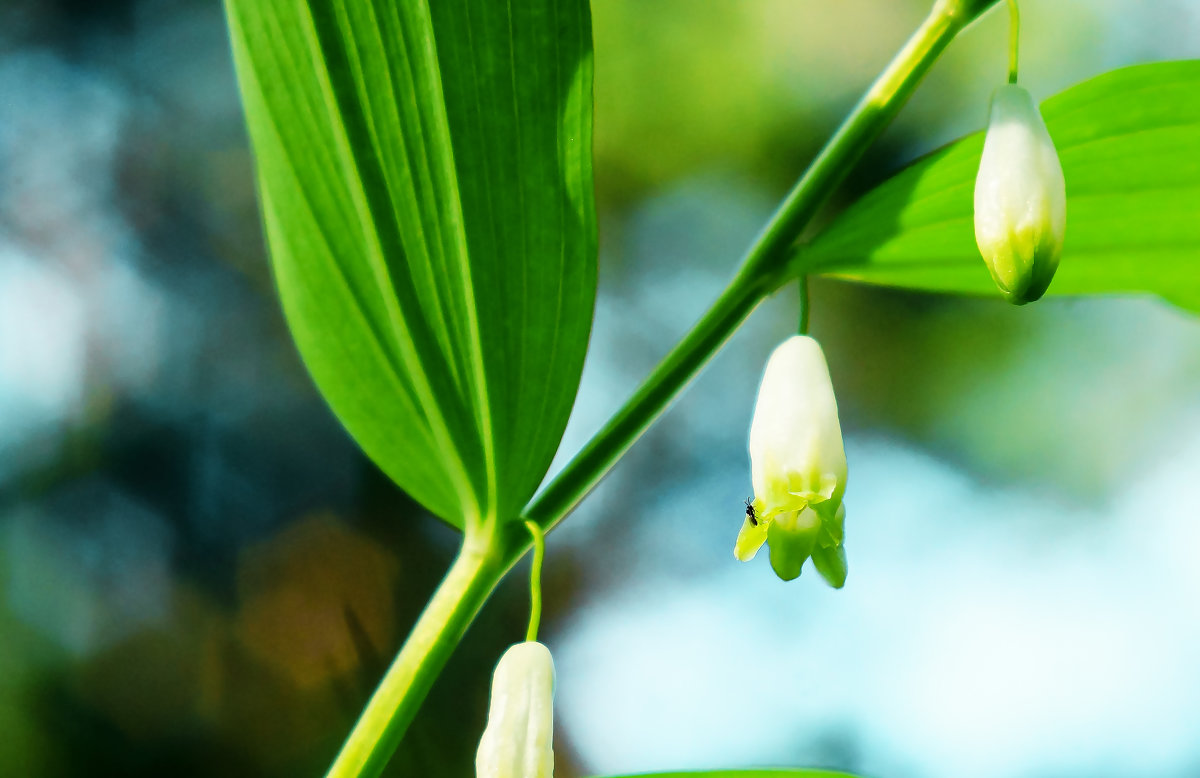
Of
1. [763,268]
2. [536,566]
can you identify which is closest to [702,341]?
[763,268]

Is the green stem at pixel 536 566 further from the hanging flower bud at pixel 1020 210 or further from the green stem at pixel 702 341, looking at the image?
the hanging flower bud at pixel 1020 210

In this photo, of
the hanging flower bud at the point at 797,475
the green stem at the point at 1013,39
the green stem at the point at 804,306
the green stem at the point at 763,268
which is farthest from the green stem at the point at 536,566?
the green stem at the point at 1013,39

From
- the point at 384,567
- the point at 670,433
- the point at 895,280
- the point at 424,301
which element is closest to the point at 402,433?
the point at 424,301

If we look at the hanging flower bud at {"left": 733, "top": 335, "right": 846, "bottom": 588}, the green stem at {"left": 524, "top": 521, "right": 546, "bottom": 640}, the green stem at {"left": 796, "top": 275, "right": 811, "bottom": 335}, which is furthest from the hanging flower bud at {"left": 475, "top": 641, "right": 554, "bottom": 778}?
the green stem at {"left": 796, "top": 275, "right": 811, "bottom": 335}

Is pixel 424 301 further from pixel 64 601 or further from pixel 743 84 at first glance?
pixel 743 84

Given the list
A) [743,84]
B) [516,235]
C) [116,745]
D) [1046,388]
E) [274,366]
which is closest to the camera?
[516,235]

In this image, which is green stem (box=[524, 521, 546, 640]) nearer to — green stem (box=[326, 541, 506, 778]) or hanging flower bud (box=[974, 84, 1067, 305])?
green stem (box=[326, 541, 506, 778])
